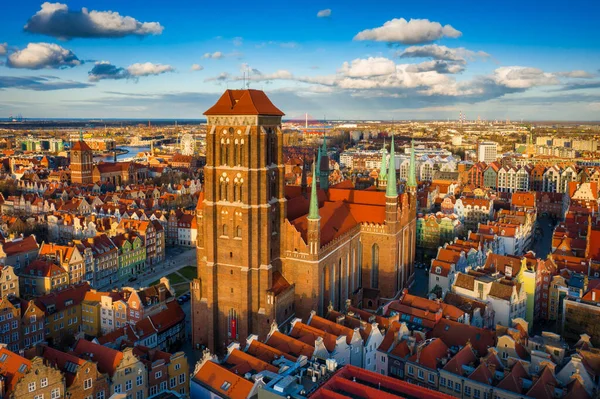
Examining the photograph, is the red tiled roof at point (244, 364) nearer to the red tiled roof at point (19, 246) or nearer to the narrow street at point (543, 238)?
the red tiled roof at point (19, 246)

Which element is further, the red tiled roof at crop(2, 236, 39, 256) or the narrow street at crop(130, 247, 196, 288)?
the narrow street at crop(130, 247, 196, 288)

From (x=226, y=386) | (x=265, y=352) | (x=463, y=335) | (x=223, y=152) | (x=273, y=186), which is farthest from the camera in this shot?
(x=273, y=186)

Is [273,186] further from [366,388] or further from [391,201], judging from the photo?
[366,388]

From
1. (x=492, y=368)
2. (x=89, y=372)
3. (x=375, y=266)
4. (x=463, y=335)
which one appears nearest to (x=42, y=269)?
(x=89, y=372)

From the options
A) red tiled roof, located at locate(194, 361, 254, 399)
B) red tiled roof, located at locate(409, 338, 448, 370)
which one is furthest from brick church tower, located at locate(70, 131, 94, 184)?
red tiled roof, located at locate(409, 338, 448, 370)

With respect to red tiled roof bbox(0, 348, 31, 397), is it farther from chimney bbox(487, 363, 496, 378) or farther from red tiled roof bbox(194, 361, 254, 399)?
chimney bbox(487, 363, 496, 378)

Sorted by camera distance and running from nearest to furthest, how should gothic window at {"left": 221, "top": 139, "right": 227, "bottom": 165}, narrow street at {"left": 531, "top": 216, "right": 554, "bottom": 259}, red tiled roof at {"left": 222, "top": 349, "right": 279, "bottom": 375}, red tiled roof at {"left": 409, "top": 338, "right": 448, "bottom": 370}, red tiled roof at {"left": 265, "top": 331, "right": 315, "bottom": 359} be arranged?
red tiled roof at {"left": 222, "top": 349, "right": 279, "bottom": 375}, red tiled roof at {"left": 265, "top": 331, "right": 315, "bottom": 359}, red tiled roof at {"left": 409, "top": 338, "right": 448, "bottom": 370}, gothic window at {"left": 221, "top": 139, "right": 227, "bottom": 165}, narrow street at {"left": 531, "top": 216, "right": 554, "bottom": 259}

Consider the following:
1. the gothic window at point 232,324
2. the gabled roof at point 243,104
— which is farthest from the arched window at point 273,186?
the gothic window at point 232,324
